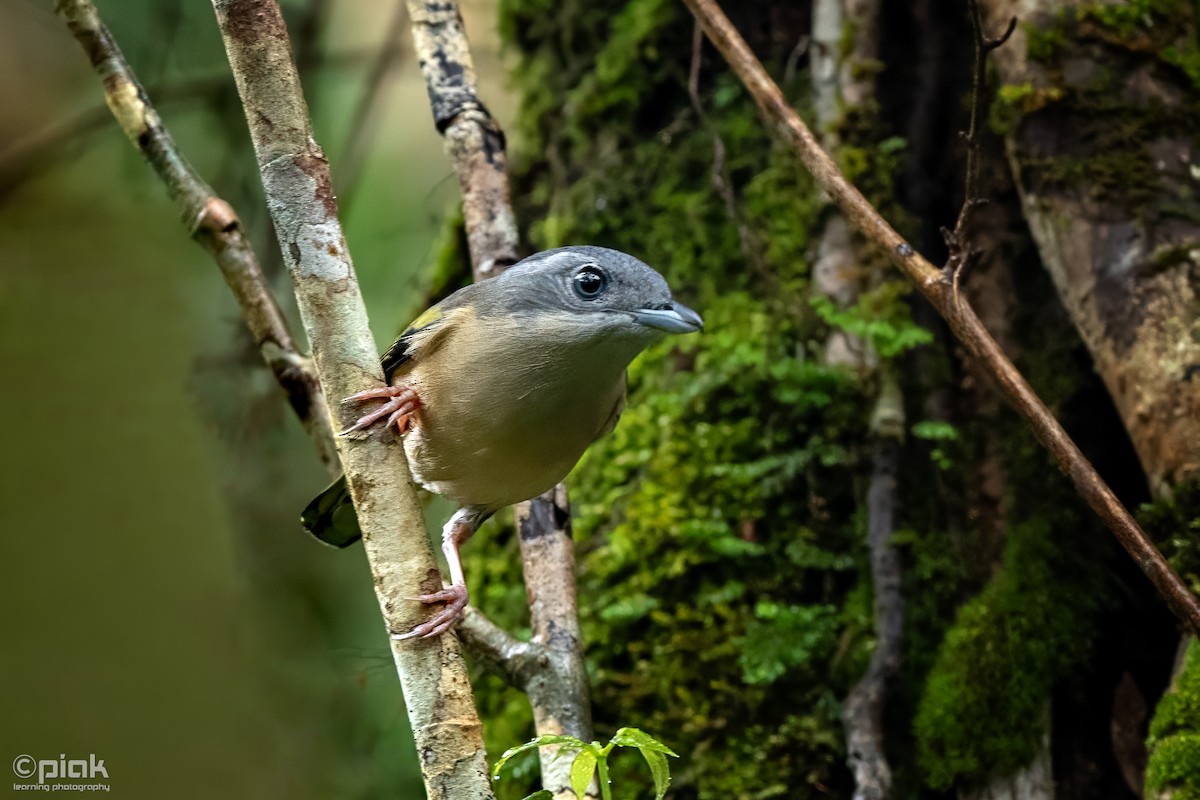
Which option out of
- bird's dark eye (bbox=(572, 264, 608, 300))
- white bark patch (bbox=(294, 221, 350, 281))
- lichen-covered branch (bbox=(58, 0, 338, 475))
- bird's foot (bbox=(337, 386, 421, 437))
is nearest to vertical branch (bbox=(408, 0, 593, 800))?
lichen-covered branch (bbox=(58, 0, 338, 475))

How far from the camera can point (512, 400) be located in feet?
7.95

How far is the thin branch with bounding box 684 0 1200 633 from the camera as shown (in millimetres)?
2254

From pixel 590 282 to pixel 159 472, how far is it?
3.27 metres

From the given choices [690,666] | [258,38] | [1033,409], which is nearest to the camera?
[258,38]

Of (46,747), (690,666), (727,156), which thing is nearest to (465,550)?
(690,666)

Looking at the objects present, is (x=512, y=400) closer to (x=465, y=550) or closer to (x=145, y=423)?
(x=465, y=550)

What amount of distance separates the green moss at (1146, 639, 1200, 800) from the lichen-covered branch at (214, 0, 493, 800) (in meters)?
1.81

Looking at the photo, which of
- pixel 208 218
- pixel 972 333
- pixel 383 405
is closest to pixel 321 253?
pixel 383 405

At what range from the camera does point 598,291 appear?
2406 mm

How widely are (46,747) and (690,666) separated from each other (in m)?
2.81

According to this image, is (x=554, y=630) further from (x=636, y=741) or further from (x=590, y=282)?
(x=636, y=741)

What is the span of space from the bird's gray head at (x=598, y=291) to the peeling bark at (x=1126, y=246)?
1.64 metres

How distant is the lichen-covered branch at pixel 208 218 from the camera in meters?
3.17

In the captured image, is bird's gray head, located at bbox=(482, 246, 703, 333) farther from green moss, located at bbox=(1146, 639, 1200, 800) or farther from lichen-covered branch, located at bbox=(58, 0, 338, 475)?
green moss, located at bbox=(1146, 639, 1200, 800)
